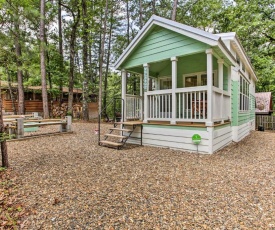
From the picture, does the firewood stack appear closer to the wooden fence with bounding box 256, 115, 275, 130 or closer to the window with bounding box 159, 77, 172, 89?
the window with bounding box 159, 77, 172, 89

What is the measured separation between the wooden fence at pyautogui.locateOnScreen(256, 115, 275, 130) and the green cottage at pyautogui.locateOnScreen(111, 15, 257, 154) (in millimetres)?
8466

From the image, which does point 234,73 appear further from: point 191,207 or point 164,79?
point 191,207

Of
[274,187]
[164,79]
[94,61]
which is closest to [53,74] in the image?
[94,61]

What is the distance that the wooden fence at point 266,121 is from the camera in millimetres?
13750

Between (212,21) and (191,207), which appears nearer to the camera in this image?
(191,207)

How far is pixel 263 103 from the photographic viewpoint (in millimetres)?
15133

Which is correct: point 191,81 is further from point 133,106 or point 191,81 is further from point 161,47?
point 133,106

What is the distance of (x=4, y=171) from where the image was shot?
353 centimetres

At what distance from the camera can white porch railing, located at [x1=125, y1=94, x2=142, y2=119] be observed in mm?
7230

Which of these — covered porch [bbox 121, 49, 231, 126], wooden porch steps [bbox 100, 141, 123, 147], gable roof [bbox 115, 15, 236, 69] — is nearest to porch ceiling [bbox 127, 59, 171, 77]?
covered porch [bbox 121, 49, 231, 126]

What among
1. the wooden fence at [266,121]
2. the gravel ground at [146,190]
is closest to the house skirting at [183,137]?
the gravel ground at [146,190]

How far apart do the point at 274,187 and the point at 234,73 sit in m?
5.15

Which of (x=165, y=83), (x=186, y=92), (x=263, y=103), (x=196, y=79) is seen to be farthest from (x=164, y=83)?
(x=263, y=103)

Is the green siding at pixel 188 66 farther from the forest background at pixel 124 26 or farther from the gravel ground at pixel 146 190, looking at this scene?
the forest background at pixel 124 26
